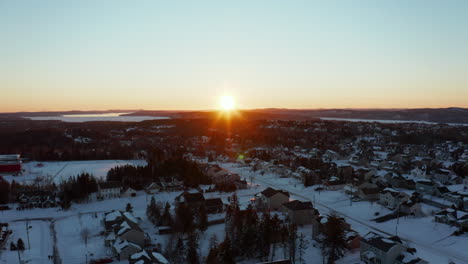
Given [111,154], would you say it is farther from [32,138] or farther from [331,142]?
[331,142]

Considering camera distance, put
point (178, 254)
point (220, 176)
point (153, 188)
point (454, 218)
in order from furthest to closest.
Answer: point (220, 176) < point (153, 188) < point (454, 218) < point (178, 254)

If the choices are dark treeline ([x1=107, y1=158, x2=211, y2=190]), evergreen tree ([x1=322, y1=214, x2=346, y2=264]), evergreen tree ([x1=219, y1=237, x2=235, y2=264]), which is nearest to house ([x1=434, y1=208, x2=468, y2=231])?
evergreen tree ([x1=322, y1=214, x2=346, y2=264])

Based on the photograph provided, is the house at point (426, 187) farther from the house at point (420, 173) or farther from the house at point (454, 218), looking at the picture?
the house at point (454, 218)

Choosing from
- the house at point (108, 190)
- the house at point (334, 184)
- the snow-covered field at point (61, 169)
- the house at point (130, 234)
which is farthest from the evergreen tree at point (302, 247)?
the snow-covered field at point (61, 169)

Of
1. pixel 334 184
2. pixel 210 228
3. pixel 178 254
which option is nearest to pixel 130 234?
pixel 178 254

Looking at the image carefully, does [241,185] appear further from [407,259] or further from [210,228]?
[407,259]

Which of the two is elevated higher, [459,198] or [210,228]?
[459,198]
